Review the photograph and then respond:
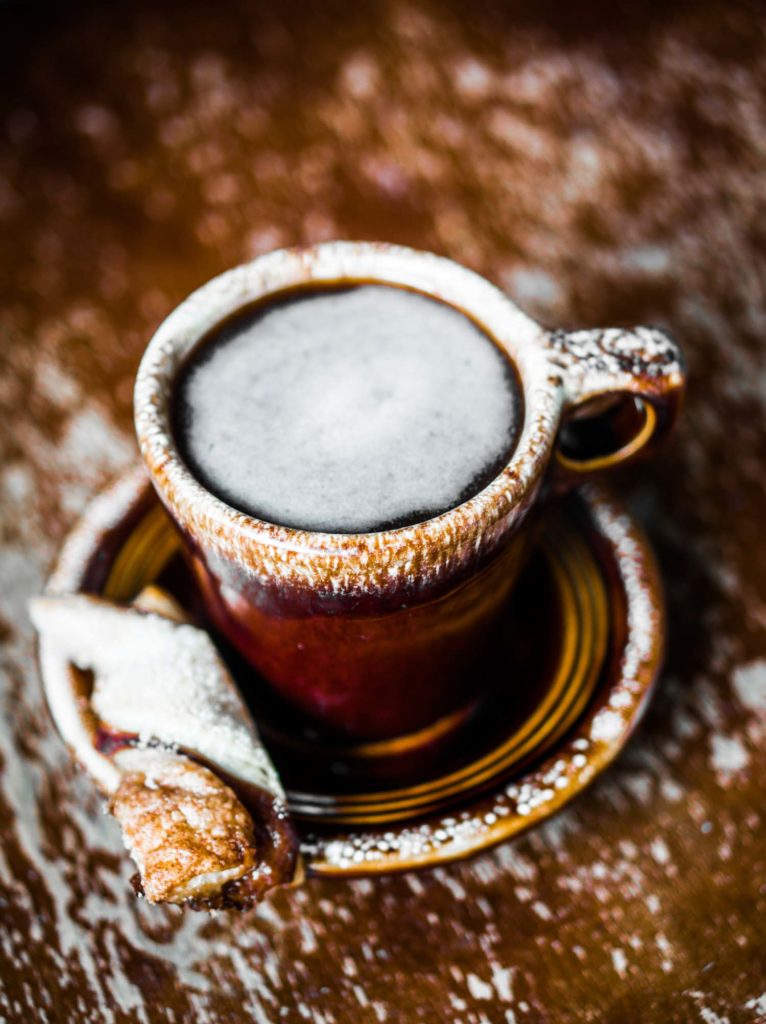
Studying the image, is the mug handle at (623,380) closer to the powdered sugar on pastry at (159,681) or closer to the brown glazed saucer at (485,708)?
the brown glazed saucer at (485,708)

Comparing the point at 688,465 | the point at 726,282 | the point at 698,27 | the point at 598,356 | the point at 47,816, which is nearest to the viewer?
the point at 598,356

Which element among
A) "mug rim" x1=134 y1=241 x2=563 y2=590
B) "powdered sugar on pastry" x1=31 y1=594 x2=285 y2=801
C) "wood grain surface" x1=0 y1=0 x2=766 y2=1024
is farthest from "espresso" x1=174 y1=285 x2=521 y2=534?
"wood grain surface" x1=0 y1=0 x2=766 y2=1024

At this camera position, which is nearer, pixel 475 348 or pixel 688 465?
pixel 475 348

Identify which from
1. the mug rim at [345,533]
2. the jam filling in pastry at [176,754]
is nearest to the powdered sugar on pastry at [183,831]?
the jam filling in pastry at [176,754]

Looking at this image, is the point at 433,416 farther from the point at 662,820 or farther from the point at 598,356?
the point at 662,820

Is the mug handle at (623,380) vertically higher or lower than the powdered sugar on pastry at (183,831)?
higher

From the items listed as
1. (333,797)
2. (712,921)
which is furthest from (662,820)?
(333,797)
